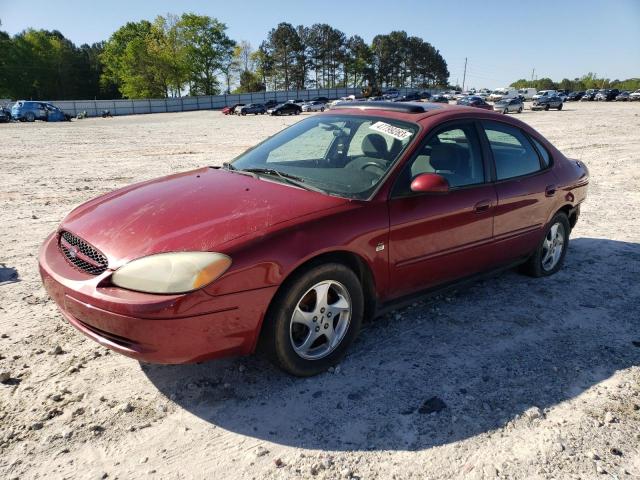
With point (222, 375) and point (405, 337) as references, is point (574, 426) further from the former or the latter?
point (222, 375)

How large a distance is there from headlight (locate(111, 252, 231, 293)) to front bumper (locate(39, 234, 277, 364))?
0.04 meters

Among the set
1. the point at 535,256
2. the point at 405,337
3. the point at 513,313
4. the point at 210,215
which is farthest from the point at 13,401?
the point at 535,256

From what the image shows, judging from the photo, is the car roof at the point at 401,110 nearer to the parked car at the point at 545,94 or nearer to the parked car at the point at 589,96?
the parked car at the point at 545,94

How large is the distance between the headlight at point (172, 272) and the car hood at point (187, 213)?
5cm

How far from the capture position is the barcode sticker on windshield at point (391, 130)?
3.57 meters

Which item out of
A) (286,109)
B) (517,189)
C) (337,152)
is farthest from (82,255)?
(286,109)

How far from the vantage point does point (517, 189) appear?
414cm

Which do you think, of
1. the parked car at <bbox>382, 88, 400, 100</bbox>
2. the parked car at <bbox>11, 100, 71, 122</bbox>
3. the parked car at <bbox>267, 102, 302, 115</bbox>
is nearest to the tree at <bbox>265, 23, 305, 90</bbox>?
the parked car at <bbox>382, 88, 400, 100</bbox>

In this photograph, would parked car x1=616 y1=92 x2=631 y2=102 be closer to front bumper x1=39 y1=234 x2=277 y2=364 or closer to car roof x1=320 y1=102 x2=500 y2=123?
car roof x1=320 y1=102 x2=500 y2=123

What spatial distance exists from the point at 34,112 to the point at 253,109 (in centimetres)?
1924

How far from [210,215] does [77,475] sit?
146 centimetres

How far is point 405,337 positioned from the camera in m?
3.60

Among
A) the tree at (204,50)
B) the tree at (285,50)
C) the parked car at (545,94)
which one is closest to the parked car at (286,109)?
the parked car at (545,94)

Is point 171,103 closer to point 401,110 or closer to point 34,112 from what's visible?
point 34,112
